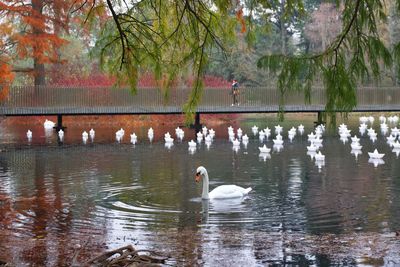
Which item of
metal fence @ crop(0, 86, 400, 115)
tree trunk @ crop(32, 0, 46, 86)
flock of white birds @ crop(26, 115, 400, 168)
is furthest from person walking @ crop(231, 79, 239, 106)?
tree trunk @ crop(32, 0, 46, 86)

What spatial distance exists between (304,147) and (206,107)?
892 centimetres

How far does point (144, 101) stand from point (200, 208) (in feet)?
70.4

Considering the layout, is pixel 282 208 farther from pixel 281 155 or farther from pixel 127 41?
pixel 281 155

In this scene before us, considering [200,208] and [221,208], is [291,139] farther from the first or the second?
[200,208]

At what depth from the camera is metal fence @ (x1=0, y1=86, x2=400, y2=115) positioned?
3312 cm

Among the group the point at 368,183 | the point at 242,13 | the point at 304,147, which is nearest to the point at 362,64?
the point at 242,13

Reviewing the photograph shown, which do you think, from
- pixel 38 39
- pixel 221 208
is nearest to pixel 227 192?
pixel 221 208

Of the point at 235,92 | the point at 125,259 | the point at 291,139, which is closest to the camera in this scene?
the point at 125,259

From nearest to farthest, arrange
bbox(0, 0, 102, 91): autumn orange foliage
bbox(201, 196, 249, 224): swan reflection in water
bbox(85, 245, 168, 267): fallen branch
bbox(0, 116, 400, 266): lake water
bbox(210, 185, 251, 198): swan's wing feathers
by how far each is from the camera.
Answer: bbox(85, 245, 168, 267): fallen branch → bbox(0, 116, 400, 266): lake water → bbox(201, 196, 249, 224): swan reflection in water → bbox(210, 185, 251, 198): swan's wing feathers → bbox(0, 0, 102, 91): autumn orange foliage

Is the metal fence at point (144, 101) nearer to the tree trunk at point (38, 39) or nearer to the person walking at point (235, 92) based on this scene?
the person walking at point (235, 92)

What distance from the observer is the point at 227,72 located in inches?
2104

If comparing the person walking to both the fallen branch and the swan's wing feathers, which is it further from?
the fallen branch

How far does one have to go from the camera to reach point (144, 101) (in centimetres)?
3503

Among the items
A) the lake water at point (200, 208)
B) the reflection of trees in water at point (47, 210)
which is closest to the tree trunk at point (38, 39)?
the lake water at point (200, 208)
